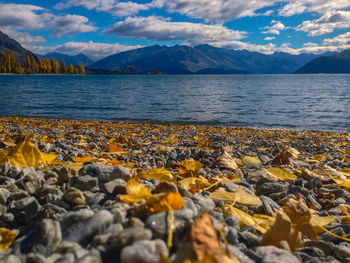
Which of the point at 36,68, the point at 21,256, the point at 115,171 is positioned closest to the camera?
the point at 21,256

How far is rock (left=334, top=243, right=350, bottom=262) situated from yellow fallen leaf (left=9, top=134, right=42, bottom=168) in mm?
2369

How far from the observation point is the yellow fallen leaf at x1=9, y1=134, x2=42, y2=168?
7.37 ft

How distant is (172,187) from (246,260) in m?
0.53

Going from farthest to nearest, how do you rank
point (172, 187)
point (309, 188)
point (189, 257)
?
point (309, 188) → point (172, 187) → point (189, 257)

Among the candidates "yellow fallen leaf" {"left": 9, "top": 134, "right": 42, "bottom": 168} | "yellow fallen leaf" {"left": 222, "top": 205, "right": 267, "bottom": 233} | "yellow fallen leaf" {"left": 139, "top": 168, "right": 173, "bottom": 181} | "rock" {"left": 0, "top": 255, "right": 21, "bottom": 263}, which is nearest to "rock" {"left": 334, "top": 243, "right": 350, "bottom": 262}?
"yellow fallen leaf" {"left": 222, "top": 205, "right": 267, "bottom": 233}

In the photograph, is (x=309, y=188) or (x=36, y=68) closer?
(x=309, y=188)

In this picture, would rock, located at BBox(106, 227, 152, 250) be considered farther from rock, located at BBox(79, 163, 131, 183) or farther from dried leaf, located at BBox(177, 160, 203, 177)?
dried leaf, located at BBox(177, 160, 203, 177)

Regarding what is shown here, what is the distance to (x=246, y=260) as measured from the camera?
1077 millimetres

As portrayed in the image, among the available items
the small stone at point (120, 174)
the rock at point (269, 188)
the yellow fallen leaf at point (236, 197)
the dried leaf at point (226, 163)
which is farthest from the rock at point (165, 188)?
the dried leaf at point (226, 163)

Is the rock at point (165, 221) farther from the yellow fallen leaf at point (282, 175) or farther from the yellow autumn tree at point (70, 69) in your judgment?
the yellow autumn tree at point (70, 69)

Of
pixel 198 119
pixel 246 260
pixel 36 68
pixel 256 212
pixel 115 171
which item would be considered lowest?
pixel 198 119

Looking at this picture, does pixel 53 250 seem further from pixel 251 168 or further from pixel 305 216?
pixel 251 168

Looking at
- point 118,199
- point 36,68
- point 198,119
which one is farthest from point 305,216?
point 36,68

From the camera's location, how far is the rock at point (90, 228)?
1067mm
